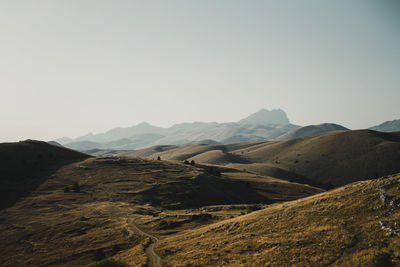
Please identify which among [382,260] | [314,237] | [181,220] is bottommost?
[181,220]

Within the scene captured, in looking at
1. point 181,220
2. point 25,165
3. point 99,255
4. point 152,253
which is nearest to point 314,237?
point 152,253

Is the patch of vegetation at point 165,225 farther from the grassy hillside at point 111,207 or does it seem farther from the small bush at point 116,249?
the small bush at point 116,249

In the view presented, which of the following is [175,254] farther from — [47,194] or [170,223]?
[47,194]

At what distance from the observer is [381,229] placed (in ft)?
83.3

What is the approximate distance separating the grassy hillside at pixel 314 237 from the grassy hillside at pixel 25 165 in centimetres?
7506

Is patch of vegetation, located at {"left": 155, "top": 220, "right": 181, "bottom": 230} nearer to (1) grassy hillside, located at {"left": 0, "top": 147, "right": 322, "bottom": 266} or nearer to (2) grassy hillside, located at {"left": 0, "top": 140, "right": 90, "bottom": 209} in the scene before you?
(1) grassy hillside, located at {"left": 0, "top": 147, "right": 322, "bottom": 266}

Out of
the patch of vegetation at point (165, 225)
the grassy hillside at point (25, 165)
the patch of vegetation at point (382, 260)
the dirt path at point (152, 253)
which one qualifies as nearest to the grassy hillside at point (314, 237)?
the patch of vegetation at point (382, 260)

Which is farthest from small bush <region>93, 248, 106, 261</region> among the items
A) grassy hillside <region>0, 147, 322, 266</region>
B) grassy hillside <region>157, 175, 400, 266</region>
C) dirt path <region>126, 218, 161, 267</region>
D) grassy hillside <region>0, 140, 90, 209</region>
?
grassy hillside <region>0, 140, 90, 209</region>

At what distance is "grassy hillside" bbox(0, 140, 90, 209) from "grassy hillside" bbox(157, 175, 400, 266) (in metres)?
75.1

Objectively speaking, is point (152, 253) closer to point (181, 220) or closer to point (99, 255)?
point (99, 255)

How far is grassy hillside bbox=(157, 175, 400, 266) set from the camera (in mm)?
24109

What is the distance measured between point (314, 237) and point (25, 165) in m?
137

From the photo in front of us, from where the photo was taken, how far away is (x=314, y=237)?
93.6 feet

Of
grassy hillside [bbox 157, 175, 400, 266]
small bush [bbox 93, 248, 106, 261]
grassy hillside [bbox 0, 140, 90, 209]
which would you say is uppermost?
grassy hillside [bbox 0, 140, 90, 209]
